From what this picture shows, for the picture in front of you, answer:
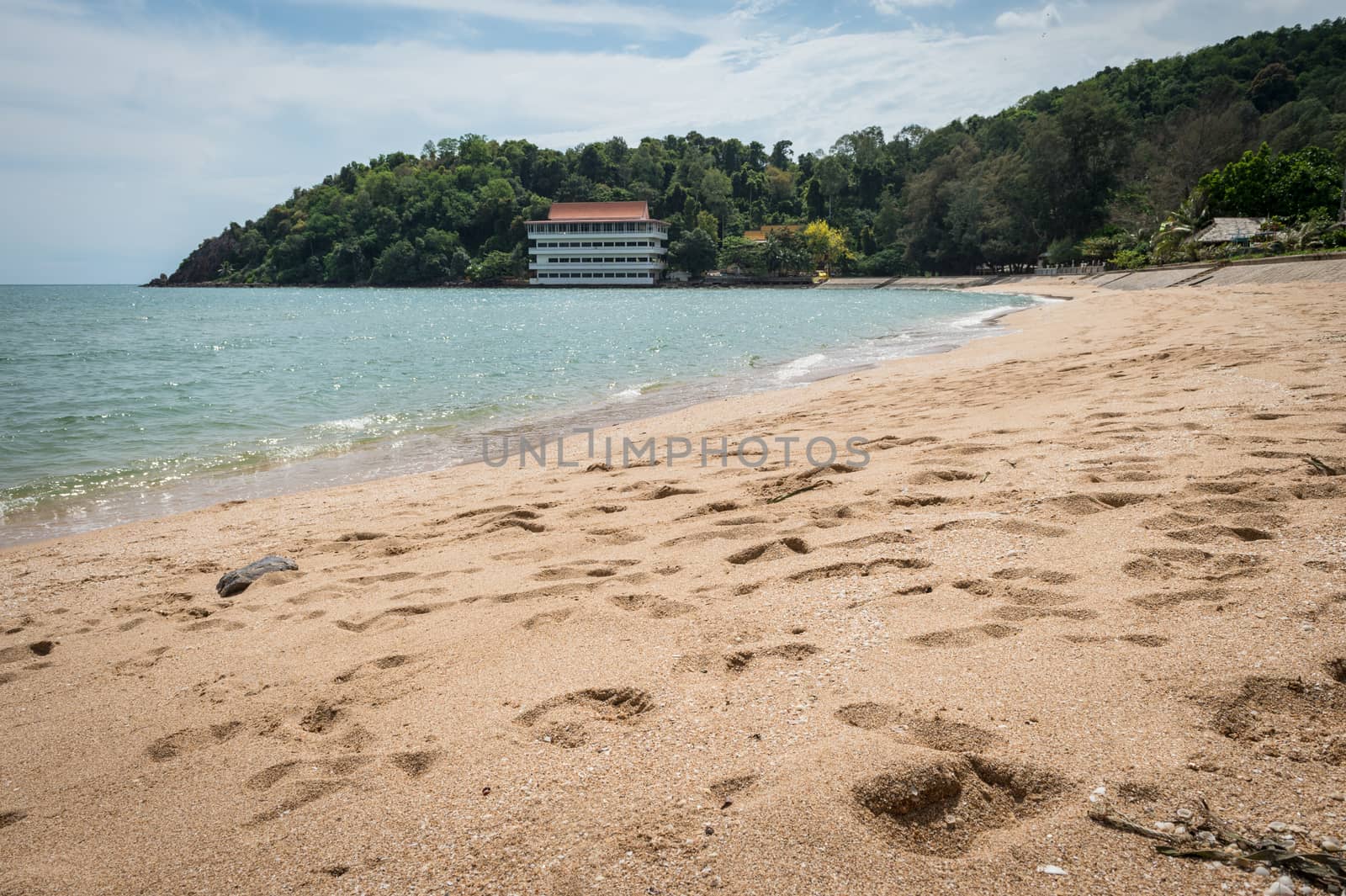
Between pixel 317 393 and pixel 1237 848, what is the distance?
15.0 metres

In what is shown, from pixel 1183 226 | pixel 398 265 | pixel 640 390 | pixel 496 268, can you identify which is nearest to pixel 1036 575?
pixel 640 390

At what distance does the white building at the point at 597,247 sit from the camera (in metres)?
99.2

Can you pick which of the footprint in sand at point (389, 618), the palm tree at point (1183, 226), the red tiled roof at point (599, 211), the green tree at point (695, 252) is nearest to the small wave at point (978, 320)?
the palm tree at point (1183, 226)

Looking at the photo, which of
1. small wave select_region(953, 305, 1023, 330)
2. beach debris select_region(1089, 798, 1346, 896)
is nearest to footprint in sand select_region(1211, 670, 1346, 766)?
beach debris select_region(1089, 798, 1346, 896)

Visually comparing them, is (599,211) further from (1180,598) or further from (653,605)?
(1180,598)

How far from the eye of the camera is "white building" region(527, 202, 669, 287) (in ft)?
325

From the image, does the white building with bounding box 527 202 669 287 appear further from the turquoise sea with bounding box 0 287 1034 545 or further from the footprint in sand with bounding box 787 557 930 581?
the footprint in sand with bounding box 787 557 930 581

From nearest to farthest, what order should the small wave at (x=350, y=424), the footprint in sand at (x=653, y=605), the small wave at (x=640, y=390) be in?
the footprint in sand at (x=653, y=605) → the small wave at (x=350, y=424) → the small wave at (x=640, y=390)

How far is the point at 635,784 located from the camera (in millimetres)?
2047

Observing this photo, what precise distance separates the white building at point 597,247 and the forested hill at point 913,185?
4132 mm

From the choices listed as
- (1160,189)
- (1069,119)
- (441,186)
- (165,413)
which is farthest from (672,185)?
(165,413)

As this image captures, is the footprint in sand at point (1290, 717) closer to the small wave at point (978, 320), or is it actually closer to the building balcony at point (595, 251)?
the small wave at point (978, 320)

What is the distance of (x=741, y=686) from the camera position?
98.2 inches

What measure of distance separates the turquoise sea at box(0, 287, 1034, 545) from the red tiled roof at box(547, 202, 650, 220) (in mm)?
73104
